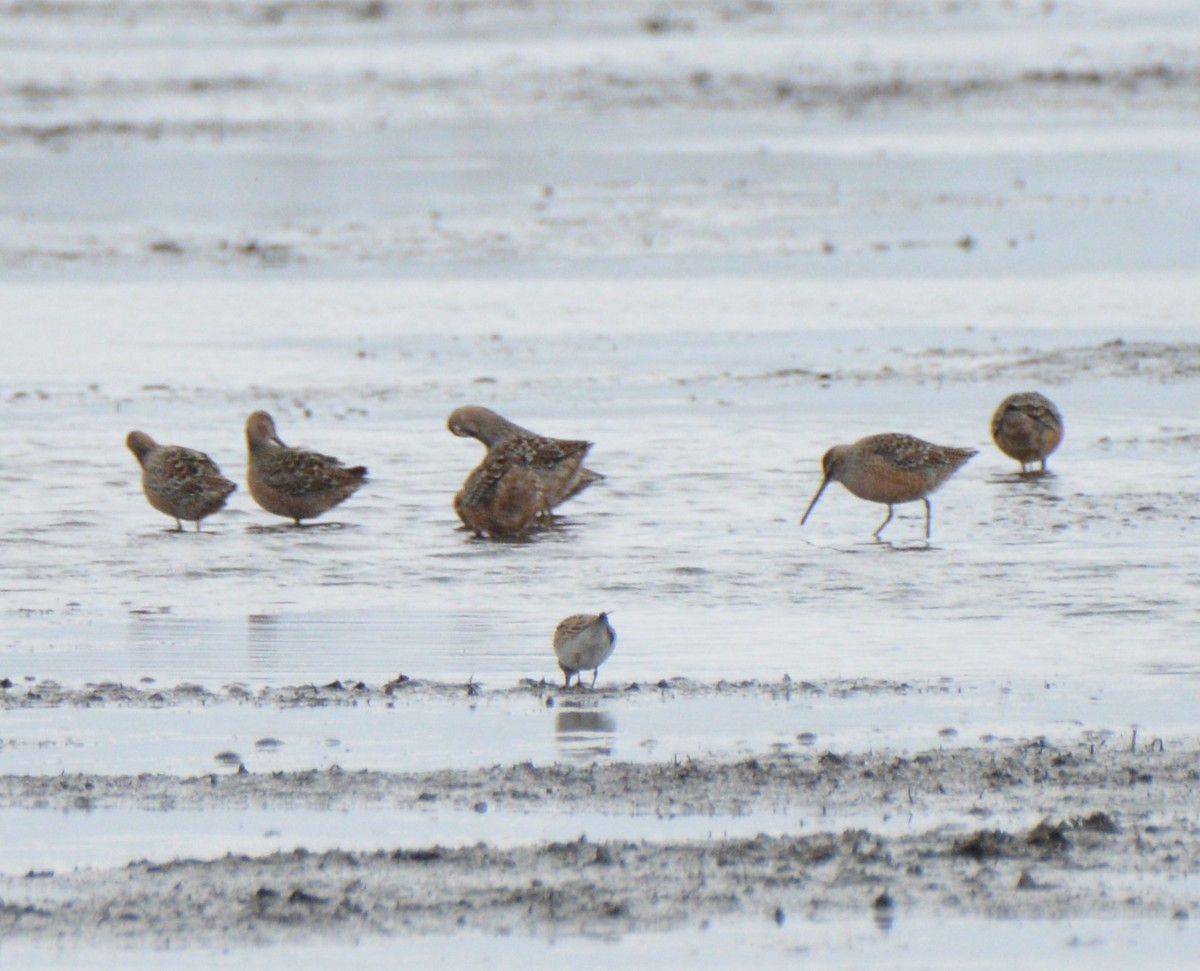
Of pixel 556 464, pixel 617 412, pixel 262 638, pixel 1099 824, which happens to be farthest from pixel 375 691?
pixel 617 412

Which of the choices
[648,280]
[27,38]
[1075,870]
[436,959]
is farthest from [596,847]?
[27,38]

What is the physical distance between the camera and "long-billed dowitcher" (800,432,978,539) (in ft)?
39.1

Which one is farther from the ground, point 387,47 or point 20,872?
point 387,47

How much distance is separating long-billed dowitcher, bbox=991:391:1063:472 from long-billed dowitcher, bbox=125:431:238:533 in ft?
13.3

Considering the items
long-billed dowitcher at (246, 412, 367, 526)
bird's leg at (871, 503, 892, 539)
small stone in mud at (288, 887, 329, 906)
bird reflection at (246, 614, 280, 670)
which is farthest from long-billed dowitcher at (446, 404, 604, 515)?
small stone in mud at (288, 887, 329, 906)

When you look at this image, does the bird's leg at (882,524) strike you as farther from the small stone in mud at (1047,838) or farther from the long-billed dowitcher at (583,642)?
the small stone in mud at (1047,838)

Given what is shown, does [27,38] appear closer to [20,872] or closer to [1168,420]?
[1168,420]

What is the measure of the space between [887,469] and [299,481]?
2876mm

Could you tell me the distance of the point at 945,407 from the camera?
49.2ft

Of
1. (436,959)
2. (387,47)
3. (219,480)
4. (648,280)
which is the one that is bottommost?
(436,959)

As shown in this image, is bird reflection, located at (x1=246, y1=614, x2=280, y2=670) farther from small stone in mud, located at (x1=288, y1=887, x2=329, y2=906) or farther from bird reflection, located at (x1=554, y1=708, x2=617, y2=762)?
small stone in mud, located at (x1=288, y1=887, x2=329, y2=906)

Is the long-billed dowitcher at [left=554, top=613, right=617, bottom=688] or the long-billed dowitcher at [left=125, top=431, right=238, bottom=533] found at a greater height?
the long-billed dowitcher at [left=125, top=431, right=238, bottom=533]

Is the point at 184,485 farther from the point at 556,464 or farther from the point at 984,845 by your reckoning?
the point at 984,845

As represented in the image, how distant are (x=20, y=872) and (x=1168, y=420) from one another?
939cm
